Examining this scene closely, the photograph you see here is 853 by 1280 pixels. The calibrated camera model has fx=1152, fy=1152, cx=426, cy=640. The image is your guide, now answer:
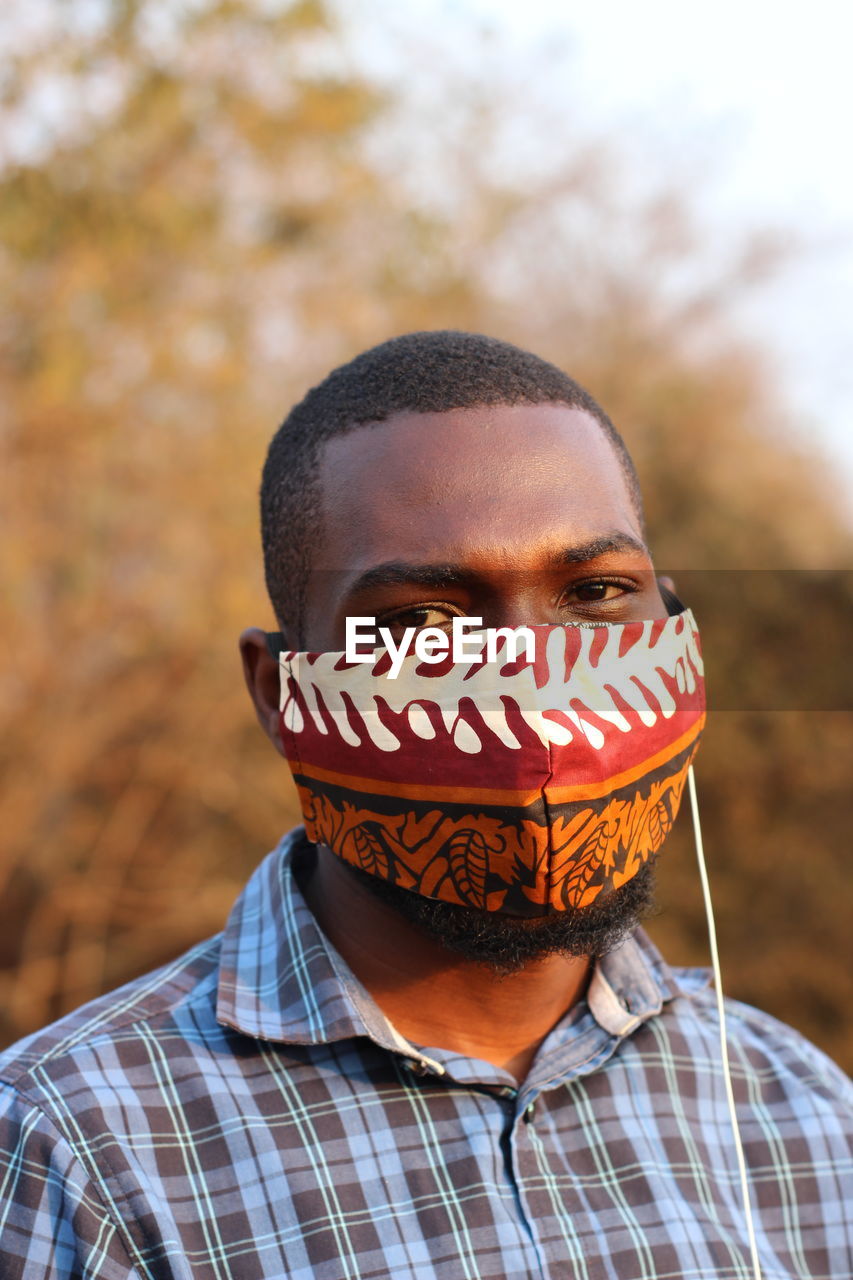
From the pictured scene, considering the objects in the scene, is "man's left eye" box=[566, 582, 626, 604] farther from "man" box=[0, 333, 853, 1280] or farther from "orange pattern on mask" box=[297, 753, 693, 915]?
"orange pattern on mask" box=[297, 753, 693, 915]

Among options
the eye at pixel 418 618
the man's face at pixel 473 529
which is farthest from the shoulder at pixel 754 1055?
the eye at pixel 418 618

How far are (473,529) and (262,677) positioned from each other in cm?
55

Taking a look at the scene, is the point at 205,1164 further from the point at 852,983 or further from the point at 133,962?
the point at 852,983

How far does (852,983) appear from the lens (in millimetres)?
7480

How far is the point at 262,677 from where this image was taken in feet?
6.92

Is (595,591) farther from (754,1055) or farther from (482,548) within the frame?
(754,1055)

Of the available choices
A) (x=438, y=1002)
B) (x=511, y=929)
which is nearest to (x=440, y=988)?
(x=438, y=1002)

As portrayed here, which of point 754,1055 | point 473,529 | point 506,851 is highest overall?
point 473,529

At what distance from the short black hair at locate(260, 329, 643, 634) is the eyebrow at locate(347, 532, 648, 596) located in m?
0.21

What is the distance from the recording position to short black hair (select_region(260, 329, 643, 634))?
1977 mm

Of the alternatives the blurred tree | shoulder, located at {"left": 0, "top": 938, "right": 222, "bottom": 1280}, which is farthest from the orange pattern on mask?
the blurred tree

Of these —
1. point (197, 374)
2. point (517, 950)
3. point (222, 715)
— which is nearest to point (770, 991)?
point (222, 715)

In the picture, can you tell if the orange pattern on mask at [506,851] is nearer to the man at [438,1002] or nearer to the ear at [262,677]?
the man at [438,1002]
